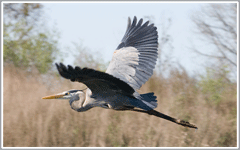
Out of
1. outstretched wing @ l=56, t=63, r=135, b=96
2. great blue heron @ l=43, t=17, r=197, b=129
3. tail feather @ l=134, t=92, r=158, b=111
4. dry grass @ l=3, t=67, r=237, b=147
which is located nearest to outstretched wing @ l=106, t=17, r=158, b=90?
great blue heron @ l=43, t=17, r=197, b=129

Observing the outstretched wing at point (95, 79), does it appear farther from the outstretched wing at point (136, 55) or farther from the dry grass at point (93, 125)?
the dry grass at point (93, 125)

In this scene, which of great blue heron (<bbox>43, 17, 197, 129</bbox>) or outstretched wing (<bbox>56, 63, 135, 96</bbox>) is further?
great blue heron (<bbox>43, 17, 197, 129</bbox>)

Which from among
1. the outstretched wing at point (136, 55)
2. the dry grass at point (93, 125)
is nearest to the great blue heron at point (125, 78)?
the outstretched wing at point (136, 55)

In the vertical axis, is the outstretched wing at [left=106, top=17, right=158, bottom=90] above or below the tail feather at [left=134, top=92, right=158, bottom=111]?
above

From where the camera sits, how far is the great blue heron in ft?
9.96

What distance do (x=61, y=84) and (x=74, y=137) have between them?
1284 millimetres

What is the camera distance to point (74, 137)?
573 cm

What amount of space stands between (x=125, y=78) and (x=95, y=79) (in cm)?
84

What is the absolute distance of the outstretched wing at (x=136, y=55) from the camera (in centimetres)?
387

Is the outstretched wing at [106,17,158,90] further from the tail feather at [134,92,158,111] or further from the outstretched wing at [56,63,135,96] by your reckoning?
the outstretched wing at [56,63,135,96]

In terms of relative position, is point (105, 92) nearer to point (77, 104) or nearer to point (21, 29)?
point (77, 104)

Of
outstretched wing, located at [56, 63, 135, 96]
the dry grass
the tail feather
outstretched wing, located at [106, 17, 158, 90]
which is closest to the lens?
outstretched wing, located at [56, 63, 135, 96]

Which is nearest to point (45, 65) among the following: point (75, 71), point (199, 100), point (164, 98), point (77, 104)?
point (164, 98)

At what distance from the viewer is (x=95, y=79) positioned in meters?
3.04
